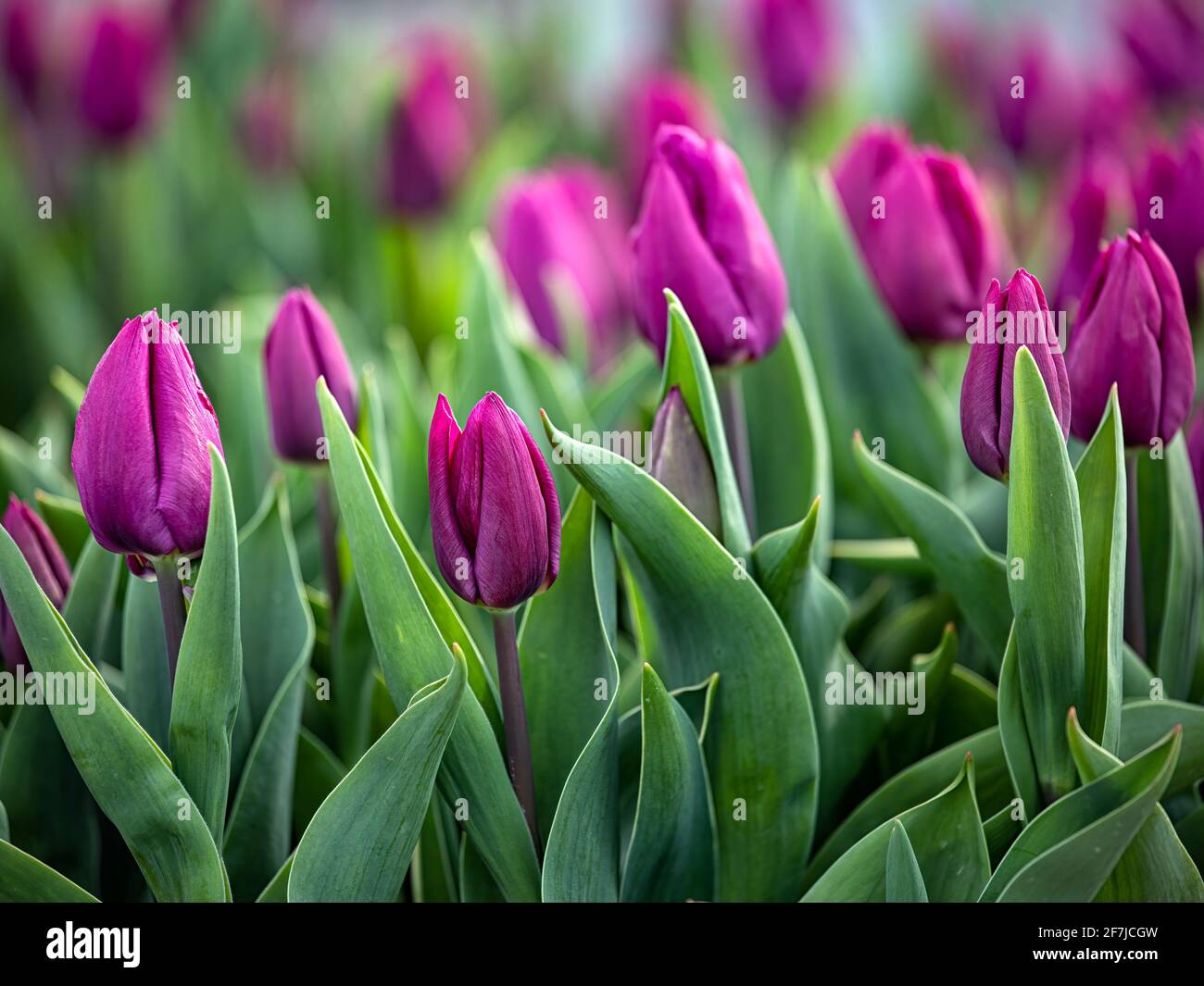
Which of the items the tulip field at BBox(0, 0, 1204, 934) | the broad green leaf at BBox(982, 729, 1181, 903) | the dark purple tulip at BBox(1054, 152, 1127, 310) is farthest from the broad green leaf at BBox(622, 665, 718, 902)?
the dark purple tulip at BBox(1054, 152, 1127, 310)

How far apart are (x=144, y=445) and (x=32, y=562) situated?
14 centimetres

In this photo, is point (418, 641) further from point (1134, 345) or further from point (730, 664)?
point (1134, 345)

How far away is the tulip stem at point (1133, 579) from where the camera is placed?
1.98 ft

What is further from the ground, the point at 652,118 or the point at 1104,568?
the point at 652,118

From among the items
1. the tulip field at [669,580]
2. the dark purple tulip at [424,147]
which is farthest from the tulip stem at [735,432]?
the dark purple tulip at [424,147]

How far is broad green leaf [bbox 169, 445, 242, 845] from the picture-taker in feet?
1.64

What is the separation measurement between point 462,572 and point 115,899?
0.91 feet

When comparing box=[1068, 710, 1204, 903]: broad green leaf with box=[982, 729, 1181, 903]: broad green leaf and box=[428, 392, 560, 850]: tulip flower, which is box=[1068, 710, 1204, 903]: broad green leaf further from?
box=[428, 392, 560, 850]: tulip flower

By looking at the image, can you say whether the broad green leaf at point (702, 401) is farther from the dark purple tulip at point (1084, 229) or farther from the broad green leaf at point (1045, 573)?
the dark purple tulip at point (1084, 229)

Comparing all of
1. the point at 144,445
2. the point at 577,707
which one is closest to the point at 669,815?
the point at 577,707

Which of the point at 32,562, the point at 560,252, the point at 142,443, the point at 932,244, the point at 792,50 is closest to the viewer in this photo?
the point at 142,443

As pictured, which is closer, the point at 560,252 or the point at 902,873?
the point at 902,873

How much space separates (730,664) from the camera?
1.86ft

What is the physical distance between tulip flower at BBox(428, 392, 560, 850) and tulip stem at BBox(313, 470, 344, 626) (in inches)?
6.7
